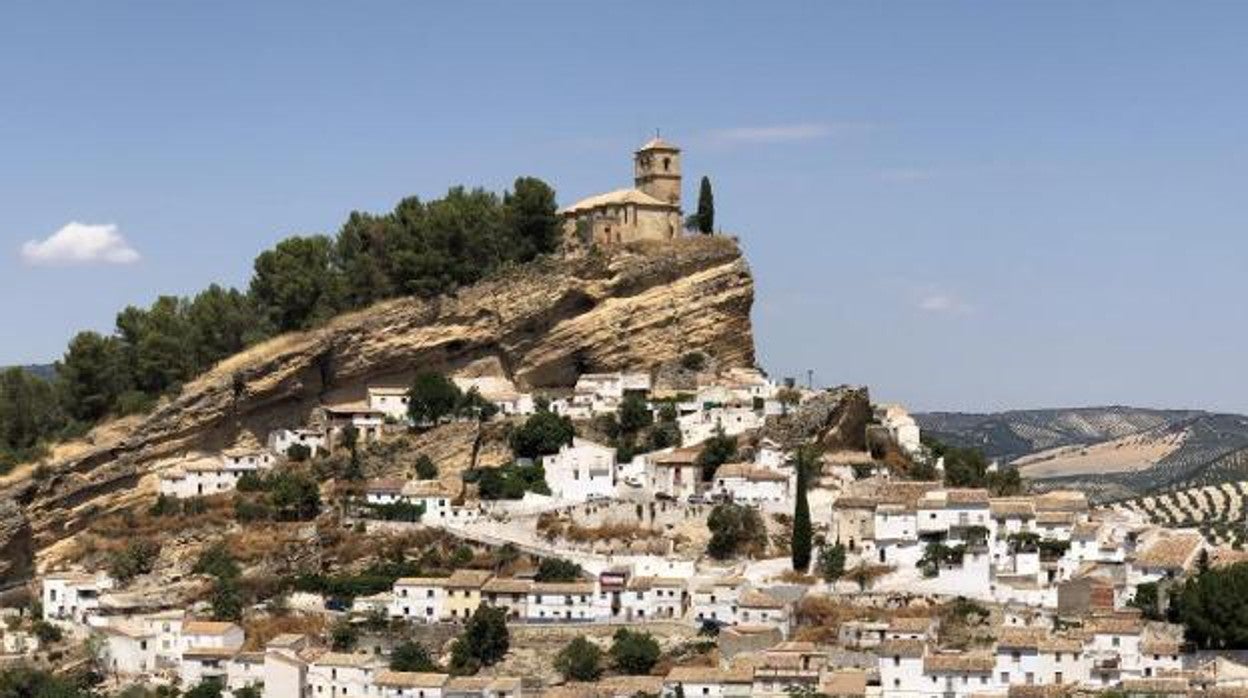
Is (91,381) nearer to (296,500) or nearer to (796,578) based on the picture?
(296,500)

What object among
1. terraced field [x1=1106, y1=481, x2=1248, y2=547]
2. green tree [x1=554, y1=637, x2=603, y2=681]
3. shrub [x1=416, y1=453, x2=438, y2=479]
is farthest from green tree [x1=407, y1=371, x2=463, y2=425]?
terraced field [x1=1106, y1=481, x2=1248, y2=547]

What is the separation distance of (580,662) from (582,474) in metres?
9.35

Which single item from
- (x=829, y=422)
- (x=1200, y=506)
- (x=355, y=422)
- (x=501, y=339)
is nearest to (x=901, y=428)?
(x=829, y=422)

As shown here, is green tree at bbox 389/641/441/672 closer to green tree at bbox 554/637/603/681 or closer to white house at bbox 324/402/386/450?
green tree at bbox 554/637/603/681

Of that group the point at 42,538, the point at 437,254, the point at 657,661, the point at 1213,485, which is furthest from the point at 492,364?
the point at 1213,485

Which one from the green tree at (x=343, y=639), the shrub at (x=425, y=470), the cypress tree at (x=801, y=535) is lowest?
the green tree at (x=343, y=639)

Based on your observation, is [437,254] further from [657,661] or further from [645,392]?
[657,661]

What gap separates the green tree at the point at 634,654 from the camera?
1598 inches

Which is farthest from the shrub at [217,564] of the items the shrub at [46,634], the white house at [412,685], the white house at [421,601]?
the white house at [412,685]

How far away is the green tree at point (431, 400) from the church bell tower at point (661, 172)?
1028 cm

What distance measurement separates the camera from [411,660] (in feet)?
136

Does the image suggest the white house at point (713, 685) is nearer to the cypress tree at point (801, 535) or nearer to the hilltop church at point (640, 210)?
the cypress tree at point (801, 535)

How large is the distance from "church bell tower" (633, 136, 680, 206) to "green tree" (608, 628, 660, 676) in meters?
21.5

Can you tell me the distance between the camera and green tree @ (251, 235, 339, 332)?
57312 millimetres
